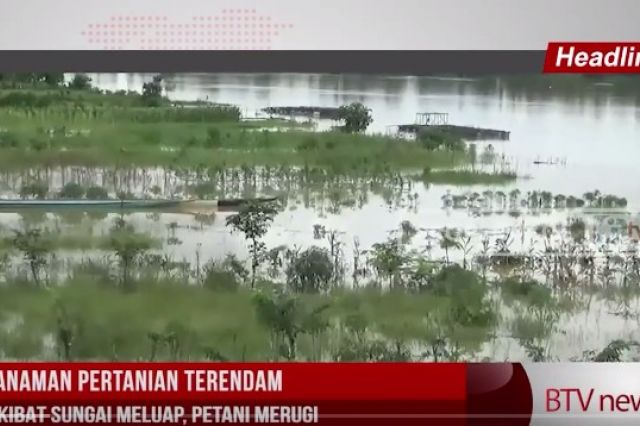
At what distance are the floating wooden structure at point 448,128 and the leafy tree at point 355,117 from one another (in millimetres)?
111

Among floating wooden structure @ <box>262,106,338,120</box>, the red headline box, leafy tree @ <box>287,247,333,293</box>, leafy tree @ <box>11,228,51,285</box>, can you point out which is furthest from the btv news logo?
leafy tree @ <box>11,228,51,285</box>

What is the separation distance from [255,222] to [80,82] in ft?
2.46

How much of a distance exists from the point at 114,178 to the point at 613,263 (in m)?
1.71

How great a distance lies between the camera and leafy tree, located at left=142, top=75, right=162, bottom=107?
103 inches

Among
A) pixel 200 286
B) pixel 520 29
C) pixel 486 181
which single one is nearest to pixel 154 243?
pixel 200 286

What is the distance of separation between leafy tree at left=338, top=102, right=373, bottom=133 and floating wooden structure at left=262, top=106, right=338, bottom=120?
0.03m

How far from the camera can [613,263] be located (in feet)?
8.63

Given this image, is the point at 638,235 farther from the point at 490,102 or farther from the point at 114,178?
the point at 114,178

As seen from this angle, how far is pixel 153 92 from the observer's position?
263 centimetres

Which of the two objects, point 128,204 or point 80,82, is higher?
point 80,82

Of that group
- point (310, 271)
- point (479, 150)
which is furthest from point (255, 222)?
point (479, 150)

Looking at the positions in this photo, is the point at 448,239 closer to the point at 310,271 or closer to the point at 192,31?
the point at 310,271

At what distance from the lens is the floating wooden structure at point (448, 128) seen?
2635mm

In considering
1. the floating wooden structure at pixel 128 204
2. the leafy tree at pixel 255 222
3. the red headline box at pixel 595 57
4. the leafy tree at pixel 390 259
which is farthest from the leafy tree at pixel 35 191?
the red headline box at pixel 595 57
